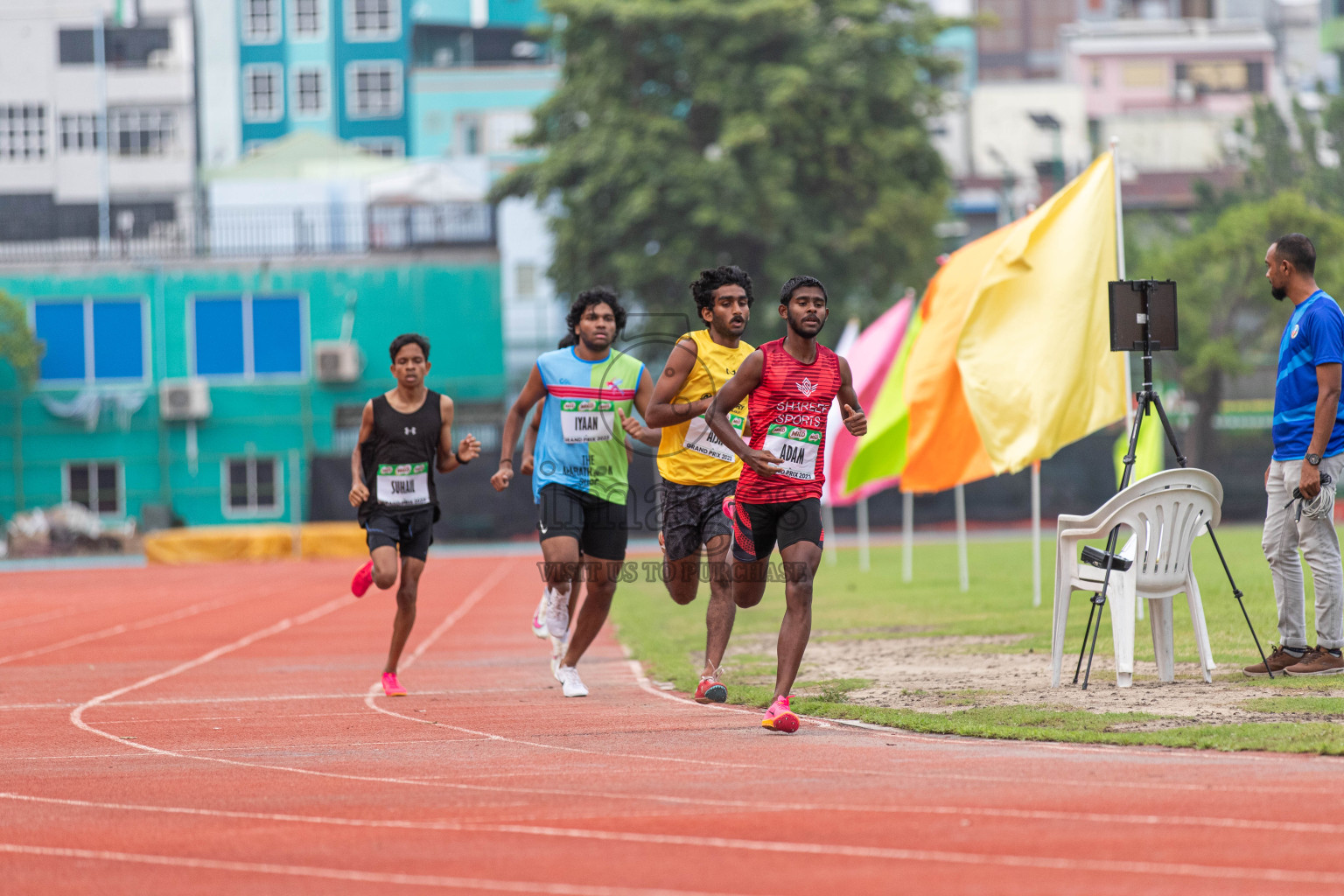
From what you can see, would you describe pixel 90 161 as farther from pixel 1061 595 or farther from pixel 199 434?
pixel 1061 595

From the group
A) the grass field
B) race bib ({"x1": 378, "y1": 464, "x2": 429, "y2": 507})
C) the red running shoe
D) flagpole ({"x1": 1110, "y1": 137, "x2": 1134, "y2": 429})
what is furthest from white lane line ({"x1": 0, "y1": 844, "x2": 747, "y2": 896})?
flagpole ({"x1": 1110, "y1": 137, "x2": 1134, "y2": 429})

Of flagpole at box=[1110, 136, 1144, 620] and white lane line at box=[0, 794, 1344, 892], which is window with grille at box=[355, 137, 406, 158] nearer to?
flagpole at box=[1110, 136, 1144, 620]

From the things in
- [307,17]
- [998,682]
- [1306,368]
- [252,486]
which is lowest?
[252,486]

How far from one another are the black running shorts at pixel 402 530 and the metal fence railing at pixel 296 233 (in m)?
33.9

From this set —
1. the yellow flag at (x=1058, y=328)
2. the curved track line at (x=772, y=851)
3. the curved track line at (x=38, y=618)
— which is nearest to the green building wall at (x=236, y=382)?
the curved track line at (x=38, y=618)

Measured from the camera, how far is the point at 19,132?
177 ft

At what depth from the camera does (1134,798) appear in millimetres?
5566

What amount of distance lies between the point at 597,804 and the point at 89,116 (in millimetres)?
53785

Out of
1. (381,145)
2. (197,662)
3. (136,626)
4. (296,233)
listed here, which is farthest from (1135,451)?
(381,145)

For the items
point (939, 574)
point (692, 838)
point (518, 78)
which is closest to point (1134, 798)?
point (692, 838)

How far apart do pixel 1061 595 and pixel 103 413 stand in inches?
1420

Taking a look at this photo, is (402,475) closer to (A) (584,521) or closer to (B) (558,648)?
(A) (584,521)

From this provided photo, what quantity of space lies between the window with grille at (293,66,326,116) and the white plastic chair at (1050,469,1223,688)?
53.6 metres

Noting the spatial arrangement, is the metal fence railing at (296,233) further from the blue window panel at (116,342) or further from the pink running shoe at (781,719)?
the pink running shoe at (781,719)
